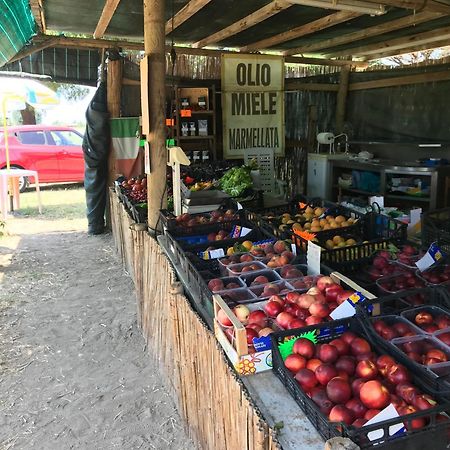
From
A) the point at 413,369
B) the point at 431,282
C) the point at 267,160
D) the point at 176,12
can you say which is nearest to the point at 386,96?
the point at 267,160

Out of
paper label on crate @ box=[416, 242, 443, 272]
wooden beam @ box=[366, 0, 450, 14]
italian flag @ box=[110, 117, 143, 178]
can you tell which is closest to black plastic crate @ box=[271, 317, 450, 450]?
paper label on crate @ box=[416, 242, 443, 272]

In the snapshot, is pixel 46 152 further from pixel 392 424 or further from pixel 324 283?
pixel 392 424

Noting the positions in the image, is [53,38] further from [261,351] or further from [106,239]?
[261,351]

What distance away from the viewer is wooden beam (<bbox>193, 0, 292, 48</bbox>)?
4559mm

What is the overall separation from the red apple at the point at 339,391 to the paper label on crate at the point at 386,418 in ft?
0.39

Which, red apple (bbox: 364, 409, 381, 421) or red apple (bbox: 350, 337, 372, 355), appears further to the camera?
red apple (bbox: 350, 337, 372, 355)

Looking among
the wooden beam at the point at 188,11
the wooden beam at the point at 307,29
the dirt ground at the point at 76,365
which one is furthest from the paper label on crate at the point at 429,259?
the wooden beam at the point at 307,29

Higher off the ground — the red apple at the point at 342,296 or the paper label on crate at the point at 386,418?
the red apple at the point at 342,296

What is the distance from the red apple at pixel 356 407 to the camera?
140 centimetres

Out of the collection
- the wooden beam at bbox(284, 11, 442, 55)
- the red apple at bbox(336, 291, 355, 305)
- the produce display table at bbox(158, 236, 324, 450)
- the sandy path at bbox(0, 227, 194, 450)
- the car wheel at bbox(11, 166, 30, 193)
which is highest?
the wooden beam at bbox(284, 11, 442, 55)

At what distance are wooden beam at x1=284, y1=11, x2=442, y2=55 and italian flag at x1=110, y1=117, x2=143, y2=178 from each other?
9.12 ft

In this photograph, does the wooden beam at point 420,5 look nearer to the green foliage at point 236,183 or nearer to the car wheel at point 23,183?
the green foliage at point 236,183

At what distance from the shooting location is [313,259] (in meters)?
2.54

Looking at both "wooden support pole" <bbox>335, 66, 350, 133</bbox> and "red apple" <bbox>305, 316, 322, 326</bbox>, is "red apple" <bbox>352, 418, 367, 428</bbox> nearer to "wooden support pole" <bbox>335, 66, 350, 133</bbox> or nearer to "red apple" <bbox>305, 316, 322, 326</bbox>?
"red apple" <bbox>305, 316, 322, 326</bbox>
